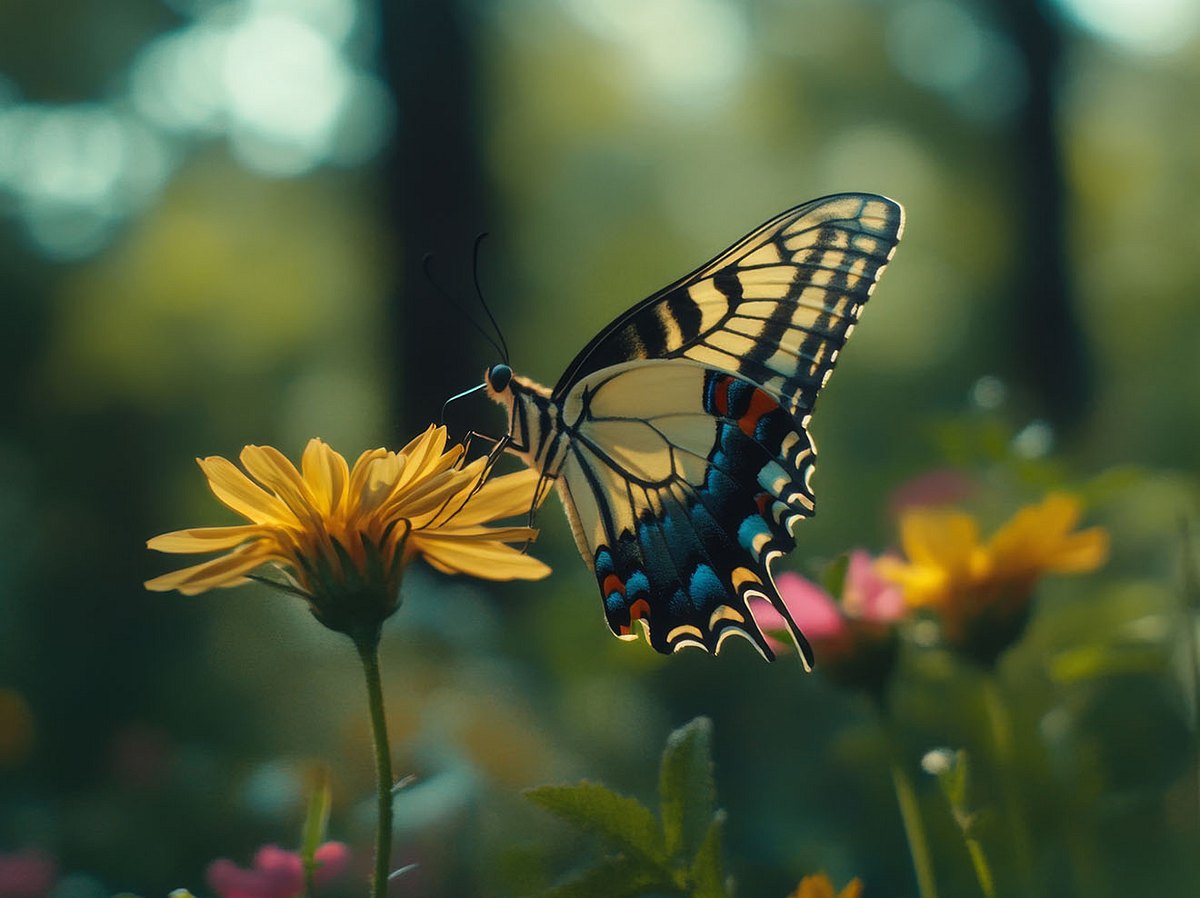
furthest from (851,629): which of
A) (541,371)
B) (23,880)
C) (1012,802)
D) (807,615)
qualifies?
(541,371)

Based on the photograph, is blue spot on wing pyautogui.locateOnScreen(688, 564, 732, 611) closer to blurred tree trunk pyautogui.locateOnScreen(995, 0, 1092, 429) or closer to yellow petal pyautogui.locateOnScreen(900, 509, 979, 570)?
yellow petal pyautogui.locateOnScreen(900, 509, 979, 570)

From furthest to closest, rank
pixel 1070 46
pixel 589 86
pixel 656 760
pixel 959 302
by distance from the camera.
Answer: pixel 959 302 < pixel 589 86 < pixel 1070 46 < pixel 656 760

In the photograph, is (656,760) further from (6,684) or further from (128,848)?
(6,684)

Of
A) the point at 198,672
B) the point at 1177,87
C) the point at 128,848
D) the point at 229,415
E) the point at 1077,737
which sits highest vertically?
the point at 1177,87

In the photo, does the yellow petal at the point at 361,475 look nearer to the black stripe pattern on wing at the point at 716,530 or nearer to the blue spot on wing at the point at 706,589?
the black stripe pattern on wing at the point at 716,530

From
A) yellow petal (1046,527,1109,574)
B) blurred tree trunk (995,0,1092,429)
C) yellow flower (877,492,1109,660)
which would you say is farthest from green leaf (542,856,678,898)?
blurred tree trunk (995,0,1092,429)

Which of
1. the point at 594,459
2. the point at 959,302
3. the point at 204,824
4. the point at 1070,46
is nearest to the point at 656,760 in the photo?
the point at 204,824

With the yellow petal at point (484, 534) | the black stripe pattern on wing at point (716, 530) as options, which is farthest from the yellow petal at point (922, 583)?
the yellow petal at point (484, 534)
